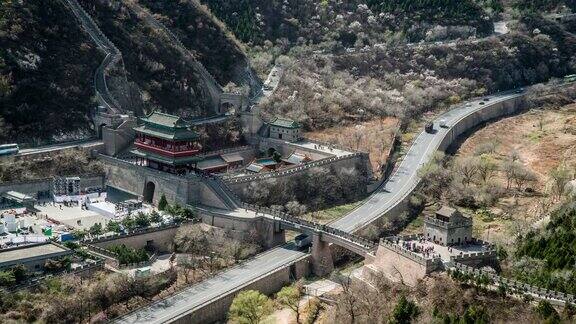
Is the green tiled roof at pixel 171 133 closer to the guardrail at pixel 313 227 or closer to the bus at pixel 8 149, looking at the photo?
the guardrail at pixel 313 227

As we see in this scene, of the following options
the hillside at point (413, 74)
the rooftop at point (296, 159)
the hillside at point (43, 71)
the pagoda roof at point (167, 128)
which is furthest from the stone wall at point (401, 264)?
the hillside at point (413, 74)

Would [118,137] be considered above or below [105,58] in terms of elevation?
below

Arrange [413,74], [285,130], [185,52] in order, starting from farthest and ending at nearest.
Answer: [413,74] < [185,52] < [285,130]

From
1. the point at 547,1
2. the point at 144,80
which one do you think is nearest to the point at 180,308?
the point at 144,80

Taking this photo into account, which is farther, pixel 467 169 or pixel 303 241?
pixel 467 169

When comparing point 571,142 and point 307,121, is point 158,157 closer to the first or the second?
point 307,121

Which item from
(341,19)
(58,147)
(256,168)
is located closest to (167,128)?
(256,168)

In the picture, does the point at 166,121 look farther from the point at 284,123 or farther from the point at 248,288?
the point at 248,288
